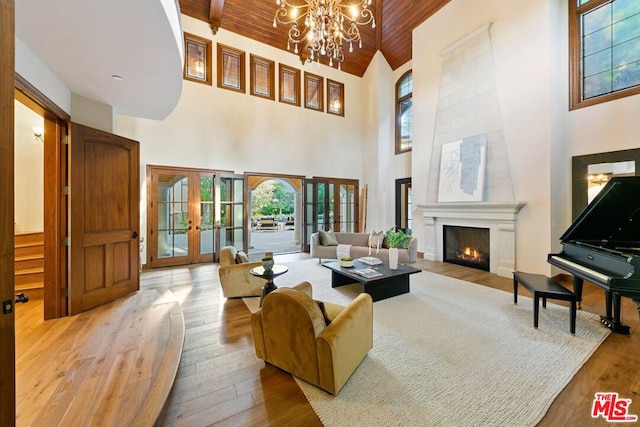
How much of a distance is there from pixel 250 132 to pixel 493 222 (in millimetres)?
6095

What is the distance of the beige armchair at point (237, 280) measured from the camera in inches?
146

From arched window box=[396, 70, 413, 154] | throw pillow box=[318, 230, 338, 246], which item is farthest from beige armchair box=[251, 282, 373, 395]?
arched window box=[396, 70, 413, 154]

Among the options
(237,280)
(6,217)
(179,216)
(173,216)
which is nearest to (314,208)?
(179,216)

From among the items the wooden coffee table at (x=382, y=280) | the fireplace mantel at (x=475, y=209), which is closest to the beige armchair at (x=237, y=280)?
the wooden coffee table at (x=382, y=280)

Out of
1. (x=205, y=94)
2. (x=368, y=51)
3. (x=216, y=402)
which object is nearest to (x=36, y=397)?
(x=216, y=402)

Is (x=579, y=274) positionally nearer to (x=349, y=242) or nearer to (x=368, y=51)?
(x=349, y=242)

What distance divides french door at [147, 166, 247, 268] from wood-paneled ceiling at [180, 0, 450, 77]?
3.72 meters

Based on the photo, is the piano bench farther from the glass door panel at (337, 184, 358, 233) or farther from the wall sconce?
the wall sconce

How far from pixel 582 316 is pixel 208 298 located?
4923mm

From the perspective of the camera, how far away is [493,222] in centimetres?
520

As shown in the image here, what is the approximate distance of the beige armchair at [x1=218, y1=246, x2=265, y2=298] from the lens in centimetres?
371

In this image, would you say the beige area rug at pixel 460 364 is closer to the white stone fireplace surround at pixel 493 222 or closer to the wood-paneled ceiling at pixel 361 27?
the white stone fireplace surround at pixel 493 222

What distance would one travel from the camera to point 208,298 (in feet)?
12.5

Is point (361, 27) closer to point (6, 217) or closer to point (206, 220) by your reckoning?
point (206, 220)
